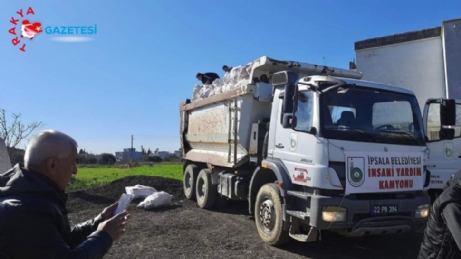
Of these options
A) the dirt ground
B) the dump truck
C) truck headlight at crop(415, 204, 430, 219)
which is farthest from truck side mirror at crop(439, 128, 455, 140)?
the dirt ground

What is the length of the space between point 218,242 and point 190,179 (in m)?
4.59

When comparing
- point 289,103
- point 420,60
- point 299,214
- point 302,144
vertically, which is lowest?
point 299,214

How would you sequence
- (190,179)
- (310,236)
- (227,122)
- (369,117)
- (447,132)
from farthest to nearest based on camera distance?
(190,179)
(227,122)
(447,132)
(369,117)
(310,236)

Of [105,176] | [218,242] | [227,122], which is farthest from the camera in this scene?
[105,176]

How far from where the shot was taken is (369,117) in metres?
5.34

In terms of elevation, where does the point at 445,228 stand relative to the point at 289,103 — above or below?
below

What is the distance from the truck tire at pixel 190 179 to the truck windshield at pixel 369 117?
234 inches

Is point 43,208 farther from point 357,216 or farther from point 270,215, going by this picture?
point 270,215

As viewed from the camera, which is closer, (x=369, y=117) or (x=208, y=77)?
(x=369, y=117)

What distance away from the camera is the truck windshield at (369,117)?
5090 mm

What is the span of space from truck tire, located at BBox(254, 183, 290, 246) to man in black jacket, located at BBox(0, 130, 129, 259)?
12.6 ft

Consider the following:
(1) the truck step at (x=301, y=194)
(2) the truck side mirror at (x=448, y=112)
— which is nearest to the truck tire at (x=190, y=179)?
(1) the truck step at (x=301, y=194)

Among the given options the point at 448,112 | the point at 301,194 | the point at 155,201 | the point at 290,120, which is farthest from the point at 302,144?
the point at 155,201

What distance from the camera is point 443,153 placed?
8.25m
